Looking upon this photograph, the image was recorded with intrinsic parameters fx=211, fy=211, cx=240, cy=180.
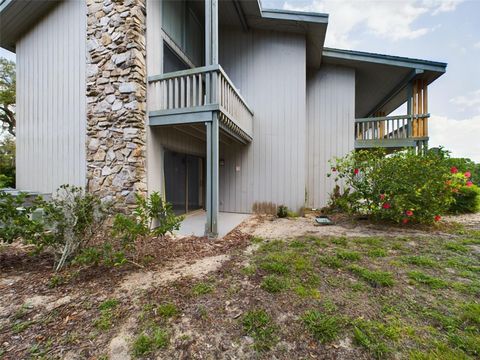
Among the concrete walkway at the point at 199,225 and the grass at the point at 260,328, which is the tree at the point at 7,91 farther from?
the grass at the point at 260,328

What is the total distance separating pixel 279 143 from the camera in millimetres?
7066

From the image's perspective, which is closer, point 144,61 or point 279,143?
point 144,61

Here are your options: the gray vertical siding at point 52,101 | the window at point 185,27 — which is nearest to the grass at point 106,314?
the gray vertical siding at point 52,101

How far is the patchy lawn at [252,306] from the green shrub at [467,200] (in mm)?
4297

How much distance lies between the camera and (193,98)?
15.0 feet

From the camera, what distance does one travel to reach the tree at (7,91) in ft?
39.1

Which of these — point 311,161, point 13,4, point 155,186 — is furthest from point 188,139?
point 13,4

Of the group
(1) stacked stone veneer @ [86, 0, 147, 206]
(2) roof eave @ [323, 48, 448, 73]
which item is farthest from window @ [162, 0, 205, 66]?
(2) roof eave @ [323, 48, 448, 73]

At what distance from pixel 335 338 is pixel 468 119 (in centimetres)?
1760

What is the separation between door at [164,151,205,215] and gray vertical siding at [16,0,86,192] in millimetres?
1984

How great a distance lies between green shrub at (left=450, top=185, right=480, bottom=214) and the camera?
6672mm

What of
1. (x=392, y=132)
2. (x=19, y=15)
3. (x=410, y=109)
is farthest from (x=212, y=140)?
(x=410, y=109)

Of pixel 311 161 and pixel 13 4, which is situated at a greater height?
pixel 13 4

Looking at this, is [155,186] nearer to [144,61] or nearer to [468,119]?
[144,61]
